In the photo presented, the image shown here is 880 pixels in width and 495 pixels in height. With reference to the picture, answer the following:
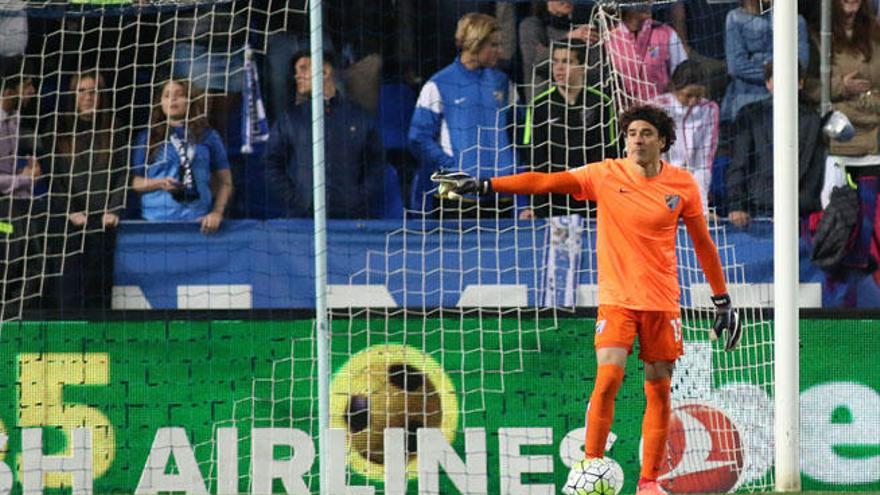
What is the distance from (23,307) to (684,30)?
4.65 m

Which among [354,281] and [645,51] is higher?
[645,51]

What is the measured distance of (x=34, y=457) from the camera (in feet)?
32.7

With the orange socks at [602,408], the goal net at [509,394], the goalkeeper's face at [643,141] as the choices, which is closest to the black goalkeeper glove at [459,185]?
the goalkeeper's face at [643,141]

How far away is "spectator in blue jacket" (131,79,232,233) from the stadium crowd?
0.5 inches

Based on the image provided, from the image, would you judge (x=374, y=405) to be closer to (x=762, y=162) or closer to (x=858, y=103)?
(x=762, y=162)

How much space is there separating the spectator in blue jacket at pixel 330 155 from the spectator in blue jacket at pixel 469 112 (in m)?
0.35

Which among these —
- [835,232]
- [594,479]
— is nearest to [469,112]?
[835,232]

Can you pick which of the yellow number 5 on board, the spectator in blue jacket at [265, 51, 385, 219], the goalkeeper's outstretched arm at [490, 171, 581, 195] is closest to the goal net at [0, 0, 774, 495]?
the yellow number 5 on board

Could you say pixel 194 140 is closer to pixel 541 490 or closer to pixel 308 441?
pixel 308 441

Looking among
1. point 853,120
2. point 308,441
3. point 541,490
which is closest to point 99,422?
point 308,441

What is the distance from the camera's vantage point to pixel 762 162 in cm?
1074

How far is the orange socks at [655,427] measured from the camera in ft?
26.2

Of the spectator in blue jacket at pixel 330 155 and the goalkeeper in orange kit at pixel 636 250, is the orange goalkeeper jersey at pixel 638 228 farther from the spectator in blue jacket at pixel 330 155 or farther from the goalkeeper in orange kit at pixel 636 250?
the spectator in blue jacket at pixel 330 155

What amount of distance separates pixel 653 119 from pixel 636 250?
2.08ft
